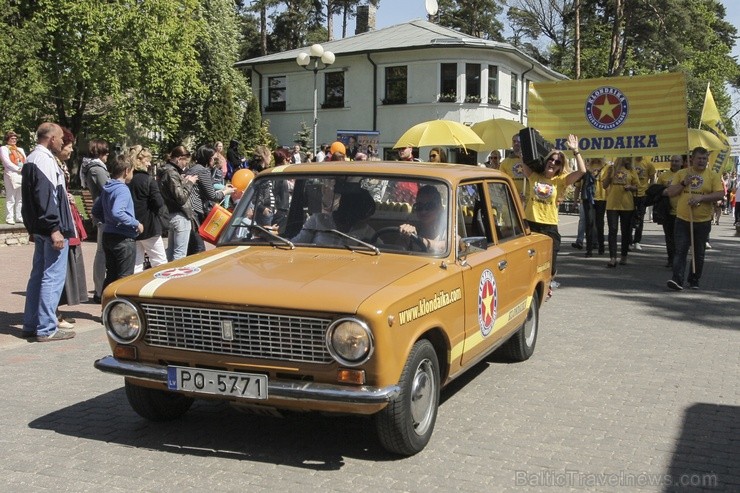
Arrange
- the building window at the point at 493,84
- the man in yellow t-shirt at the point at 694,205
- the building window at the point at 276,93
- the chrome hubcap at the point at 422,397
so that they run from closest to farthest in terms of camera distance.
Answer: the chrome hubcap at the point at 422,397 < the man in yellow t-shirt at the point at 694,205 < the building window at the point at 493,84 < the building window at the point at 276,93

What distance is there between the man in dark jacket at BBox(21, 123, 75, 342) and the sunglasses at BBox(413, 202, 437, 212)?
3.85 m

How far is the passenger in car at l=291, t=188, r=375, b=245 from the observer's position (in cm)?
547

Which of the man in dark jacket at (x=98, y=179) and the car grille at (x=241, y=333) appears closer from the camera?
the car grille at (x=241, y=333)

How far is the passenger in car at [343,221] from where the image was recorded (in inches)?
215

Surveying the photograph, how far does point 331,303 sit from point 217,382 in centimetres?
84

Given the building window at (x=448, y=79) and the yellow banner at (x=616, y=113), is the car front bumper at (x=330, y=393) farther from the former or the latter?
the building window at (x=448, y=79)

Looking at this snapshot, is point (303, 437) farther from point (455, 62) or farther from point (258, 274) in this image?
point (455, 62)

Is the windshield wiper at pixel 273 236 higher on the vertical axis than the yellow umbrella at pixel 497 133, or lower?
lower

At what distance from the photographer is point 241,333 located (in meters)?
4.53

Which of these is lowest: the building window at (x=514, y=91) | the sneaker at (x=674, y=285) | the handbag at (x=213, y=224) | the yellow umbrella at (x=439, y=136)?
the sneaker at (x=674, y=285)

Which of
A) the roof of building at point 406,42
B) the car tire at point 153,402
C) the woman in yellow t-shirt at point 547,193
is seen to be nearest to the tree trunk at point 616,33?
the roof of building at point 406,42

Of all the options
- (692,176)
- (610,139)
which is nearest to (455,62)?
(610,139)

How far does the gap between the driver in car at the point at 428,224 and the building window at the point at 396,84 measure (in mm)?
35669

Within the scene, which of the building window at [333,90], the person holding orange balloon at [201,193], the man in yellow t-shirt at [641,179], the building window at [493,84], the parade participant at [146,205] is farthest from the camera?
the building window at [333,90]
